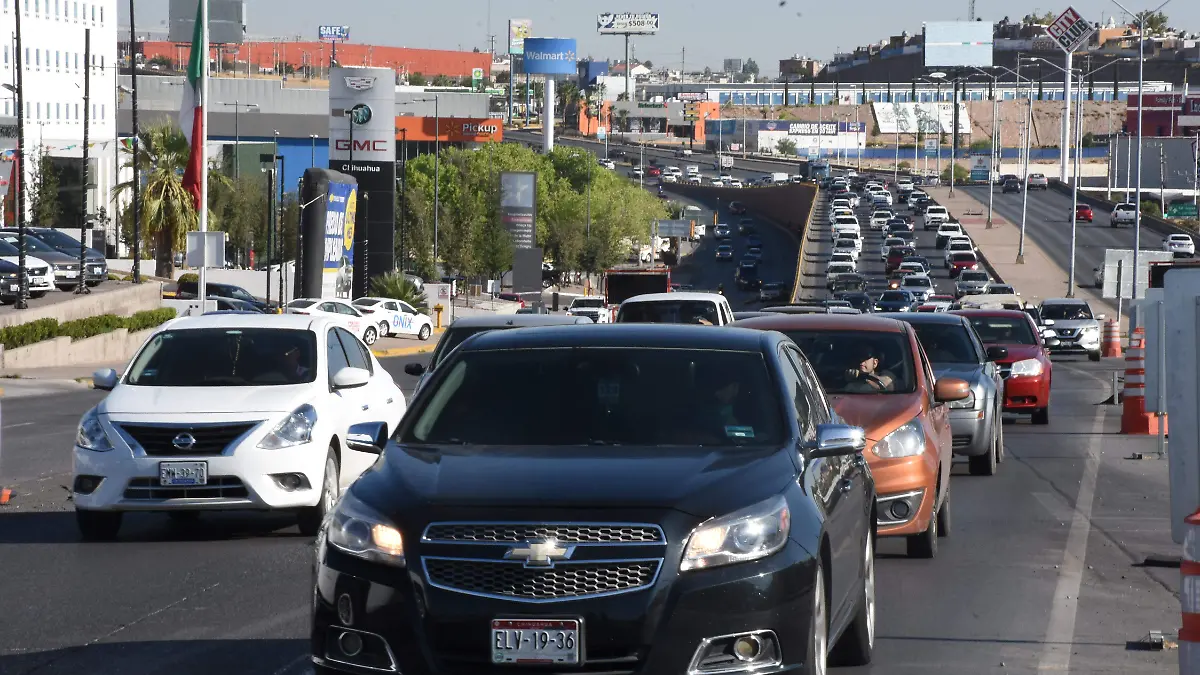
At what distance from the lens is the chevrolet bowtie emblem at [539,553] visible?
224 inches

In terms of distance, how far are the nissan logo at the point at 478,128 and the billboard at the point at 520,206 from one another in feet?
150

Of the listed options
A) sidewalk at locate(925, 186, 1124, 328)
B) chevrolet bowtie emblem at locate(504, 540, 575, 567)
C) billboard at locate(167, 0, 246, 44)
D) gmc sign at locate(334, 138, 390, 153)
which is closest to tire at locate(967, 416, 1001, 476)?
chevrolet bowtie emblem at locate(504, 540, 575, 567)

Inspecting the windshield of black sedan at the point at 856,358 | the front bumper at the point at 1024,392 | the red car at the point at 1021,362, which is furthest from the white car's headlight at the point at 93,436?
the front bumper at the point at 1024,392

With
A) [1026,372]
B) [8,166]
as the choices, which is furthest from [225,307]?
[1026,372]

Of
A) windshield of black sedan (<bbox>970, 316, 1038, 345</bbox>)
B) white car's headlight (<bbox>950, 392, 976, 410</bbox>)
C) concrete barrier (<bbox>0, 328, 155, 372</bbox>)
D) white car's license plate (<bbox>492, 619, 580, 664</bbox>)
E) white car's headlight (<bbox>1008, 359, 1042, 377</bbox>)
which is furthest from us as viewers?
concrete barrier (<bbox>0, 328, 155, 372</bbox>)

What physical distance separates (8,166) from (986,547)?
172ft

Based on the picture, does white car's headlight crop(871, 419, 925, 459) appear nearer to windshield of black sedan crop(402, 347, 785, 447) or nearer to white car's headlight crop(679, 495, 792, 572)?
windshield of black sedan crop(402, 347, 785, 447)

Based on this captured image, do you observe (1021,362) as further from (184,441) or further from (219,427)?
(184,441)

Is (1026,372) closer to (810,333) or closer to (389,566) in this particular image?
(810,333)

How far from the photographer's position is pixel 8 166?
58.9 m

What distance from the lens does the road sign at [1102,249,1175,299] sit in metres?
33.9

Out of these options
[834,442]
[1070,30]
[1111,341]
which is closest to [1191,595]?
[834,442]

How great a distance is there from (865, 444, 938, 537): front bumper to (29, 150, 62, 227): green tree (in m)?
73.8

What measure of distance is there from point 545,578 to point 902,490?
19.6ft
